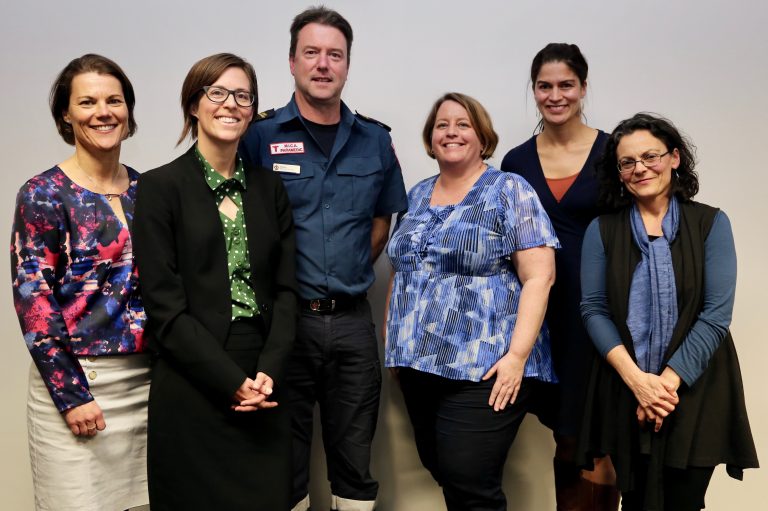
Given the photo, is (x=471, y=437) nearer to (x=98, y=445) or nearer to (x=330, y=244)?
(x=330, y=244)

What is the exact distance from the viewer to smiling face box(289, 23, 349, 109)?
7.51 ft

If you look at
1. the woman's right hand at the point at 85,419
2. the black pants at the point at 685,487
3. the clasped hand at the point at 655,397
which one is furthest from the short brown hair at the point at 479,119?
the woman's right hand at the point at 85,419

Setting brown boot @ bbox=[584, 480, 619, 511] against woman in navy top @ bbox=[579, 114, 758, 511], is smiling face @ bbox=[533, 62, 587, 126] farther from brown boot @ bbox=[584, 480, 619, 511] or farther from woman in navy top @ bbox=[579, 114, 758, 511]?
brown boot @ bbox=[584, 480, 619, 511]

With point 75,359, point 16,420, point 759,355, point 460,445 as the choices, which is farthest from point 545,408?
point 16,420

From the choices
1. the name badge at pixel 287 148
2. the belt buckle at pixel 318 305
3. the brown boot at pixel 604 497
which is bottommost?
the brown boot at pixel 604 497

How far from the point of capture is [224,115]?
6.24 feet

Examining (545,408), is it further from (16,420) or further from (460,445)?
(16,420)

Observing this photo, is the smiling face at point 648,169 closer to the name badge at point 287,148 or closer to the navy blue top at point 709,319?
the navy blue top at point 709,319

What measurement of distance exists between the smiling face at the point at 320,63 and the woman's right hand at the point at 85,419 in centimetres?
120

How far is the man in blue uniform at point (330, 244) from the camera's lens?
2.29m

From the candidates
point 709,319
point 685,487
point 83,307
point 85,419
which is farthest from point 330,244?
point 685,487

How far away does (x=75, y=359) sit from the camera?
185 cm

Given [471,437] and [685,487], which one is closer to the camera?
[685,487]

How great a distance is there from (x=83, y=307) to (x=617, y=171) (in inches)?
65.2
